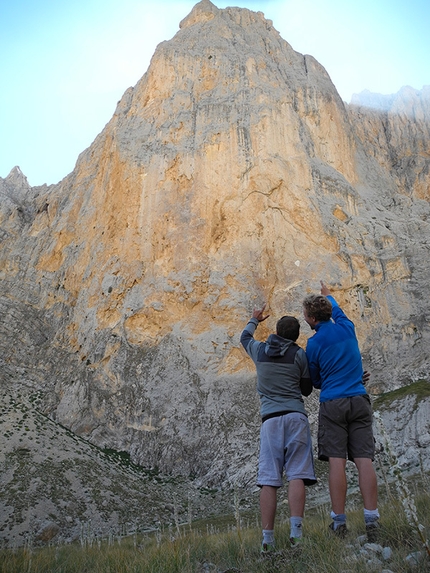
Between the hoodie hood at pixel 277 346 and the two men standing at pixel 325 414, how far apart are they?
0.01 metres

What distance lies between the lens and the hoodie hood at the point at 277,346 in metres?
5.01

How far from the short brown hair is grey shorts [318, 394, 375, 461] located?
2.96 feet

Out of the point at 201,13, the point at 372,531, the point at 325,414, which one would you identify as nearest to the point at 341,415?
the point at 325,414

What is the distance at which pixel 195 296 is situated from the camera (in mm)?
31156

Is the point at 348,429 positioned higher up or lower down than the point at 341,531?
higher up

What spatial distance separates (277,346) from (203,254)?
89.3ft

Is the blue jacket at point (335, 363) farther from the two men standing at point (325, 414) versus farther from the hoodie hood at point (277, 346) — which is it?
the hoodie hood at point (277, 346)

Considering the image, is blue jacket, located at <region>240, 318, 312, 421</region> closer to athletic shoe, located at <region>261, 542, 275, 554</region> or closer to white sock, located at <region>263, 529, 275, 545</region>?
white sock, located at <region>263, 529, 275, 545</region>

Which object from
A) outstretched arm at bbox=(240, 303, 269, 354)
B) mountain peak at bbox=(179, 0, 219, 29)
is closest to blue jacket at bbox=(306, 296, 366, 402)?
outstretched arm at bbox=(240, 303, 269, 354)

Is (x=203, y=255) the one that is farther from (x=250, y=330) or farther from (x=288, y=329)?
(x=288, y=329)

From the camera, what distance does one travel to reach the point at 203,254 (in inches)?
1264

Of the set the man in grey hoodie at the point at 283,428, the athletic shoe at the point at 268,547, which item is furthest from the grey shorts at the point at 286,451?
the athletic shoe at the point at 268,547

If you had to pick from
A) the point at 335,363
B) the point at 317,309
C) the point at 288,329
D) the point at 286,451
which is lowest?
the point at 286,451

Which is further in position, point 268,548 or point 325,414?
point 325,414
